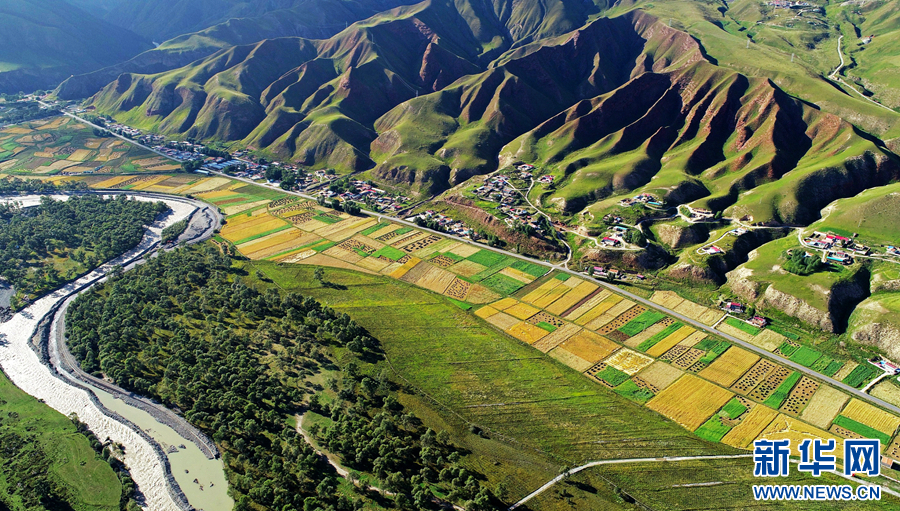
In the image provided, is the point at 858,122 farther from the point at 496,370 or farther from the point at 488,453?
the point at 488,453

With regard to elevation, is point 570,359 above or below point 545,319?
below

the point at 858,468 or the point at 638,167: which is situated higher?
the point at 638,167

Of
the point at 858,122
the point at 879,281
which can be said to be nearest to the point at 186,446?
the point at 879,281

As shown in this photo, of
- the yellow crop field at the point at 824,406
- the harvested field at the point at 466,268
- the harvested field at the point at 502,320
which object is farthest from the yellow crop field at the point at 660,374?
the harvested field at the point at 466,268

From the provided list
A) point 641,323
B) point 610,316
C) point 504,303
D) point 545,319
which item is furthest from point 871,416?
point 504,303

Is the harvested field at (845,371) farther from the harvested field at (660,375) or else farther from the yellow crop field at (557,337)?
the yellow crop field at (557,337)

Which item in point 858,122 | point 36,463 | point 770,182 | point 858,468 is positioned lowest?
point 858,468

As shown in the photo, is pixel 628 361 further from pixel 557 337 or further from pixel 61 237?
pixel 61 237

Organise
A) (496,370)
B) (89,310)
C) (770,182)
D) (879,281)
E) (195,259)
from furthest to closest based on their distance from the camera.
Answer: (770,182) → (195,259) → (89,310) → (879,281) → (496,370)
